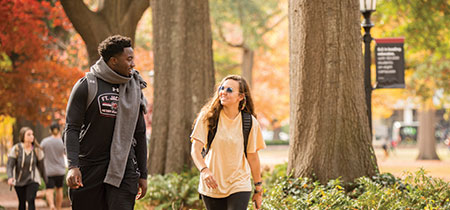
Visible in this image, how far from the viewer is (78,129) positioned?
5.18 meters

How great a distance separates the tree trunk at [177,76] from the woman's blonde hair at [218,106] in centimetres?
627

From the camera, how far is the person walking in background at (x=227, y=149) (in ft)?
18.8

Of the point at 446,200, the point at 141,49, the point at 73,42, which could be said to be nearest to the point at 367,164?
the point at 446,200

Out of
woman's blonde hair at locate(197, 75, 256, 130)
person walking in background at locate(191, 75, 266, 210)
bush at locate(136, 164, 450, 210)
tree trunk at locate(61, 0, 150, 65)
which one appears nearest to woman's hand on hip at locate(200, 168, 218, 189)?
person walking in background at locate(191, 75, 266, 210)

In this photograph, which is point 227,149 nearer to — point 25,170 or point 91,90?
point 91,90

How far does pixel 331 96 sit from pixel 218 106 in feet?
10.8

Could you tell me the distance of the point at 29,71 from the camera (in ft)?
63.6

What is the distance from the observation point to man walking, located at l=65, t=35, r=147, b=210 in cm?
515

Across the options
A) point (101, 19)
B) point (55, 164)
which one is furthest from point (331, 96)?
point (101, 19)

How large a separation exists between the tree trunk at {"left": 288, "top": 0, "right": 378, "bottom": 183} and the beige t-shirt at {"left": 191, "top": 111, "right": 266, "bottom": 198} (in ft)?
10.3

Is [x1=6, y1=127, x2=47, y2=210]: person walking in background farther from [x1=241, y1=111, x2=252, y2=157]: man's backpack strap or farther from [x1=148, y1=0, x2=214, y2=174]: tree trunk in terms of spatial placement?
[x1=241, y1=111, x2=252, y2=157]: man's backpack strap

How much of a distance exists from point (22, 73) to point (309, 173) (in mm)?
12223

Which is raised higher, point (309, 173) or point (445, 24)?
point (445, 24)

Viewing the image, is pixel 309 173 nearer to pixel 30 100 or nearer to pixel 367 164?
pixel 367 164
